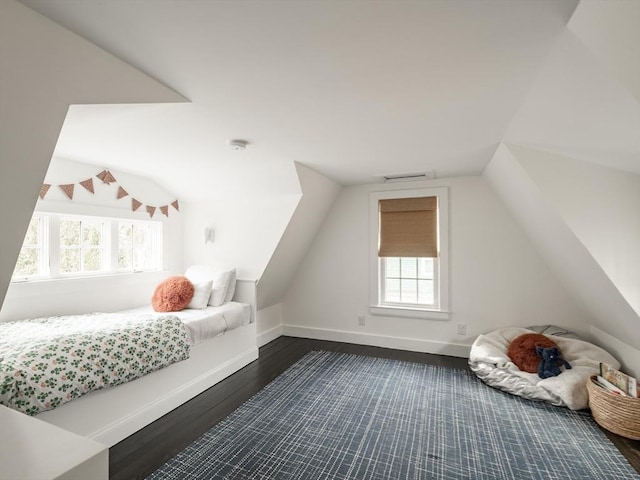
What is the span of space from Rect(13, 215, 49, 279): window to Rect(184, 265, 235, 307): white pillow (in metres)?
1.30

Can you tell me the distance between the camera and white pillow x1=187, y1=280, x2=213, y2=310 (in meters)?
3.27

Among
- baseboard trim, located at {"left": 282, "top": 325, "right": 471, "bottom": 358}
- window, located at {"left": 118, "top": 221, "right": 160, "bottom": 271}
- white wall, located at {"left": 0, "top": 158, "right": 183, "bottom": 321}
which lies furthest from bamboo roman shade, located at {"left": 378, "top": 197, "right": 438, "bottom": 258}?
window, located at {"left": 118, "top": 221, "right": 160, "bottom": 271}

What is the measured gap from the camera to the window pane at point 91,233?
3154 millimetres

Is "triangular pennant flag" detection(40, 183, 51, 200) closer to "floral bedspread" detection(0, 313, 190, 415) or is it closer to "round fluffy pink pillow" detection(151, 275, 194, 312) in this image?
"floral bedspread" detection(0, 313, 190, 415)

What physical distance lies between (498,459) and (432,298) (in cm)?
211

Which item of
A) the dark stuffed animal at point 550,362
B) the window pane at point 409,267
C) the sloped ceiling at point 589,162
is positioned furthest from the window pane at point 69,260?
the dark stuffed animal at point 550,362

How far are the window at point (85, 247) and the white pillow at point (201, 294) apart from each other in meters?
0.86

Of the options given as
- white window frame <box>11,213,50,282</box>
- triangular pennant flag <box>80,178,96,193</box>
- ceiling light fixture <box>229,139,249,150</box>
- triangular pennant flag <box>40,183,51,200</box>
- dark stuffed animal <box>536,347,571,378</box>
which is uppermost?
ceiling light fixture <box>229,139,249,150</box>

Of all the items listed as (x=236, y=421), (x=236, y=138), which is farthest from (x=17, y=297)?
(x=236, y=138)

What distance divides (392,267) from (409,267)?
217 mm

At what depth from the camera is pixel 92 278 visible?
308 centimetres

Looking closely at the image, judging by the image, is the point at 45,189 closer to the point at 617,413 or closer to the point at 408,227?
the point at 408,227

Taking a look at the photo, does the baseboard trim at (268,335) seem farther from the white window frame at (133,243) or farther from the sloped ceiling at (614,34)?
the sloped ceiling at (614,34)

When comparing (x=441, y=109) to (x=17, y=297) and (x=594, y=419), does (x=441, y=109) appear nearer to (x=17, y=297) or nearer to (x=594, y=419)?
(x=594, y=419)
